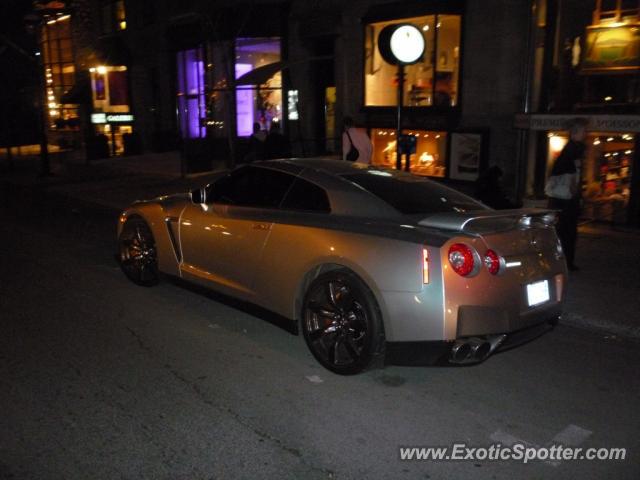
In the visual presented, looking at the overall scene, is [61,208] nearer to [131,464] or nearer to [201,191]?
[201,191]

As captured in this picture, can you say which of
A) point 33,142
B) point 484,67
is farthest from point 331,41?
point 33,142

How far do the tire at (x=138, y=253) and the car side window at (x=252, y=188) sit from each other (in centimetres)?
121

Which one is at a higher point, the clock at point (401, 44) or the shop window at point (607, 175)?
the clock at point (401, 44)

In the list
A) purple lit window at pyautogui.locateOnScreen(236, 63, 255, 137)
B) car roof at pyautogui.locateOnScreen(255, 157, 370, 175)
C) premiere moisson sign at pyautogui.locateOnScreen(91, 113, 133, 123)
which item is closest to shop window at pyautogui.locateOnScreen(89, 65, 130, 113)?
premiere moisson sign at pyautogui.locateOnScreen(91, 113, 133, 123)

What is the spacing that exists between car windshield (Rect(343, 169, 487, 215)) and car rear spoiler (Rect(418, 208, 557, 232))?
383mm

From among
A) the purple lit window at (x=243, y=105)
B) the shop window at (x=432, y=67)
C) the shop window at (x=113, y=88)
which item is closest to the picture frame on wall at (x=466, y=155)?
the shop window at (x=432, y=67)

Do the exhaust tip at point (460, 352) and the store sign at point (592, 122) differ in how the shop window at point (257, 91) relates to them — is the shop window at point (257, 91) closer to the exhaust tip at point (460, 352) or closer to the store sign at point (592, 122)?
the store sign at point (592, 122)

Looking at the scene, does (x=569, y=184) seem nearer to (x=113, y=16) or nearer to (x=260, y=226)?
(x=260, y=226)

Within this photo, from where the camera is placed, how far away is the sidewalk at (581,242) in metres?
6.02

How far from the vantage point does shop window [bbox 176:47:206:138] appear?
74.8 feet

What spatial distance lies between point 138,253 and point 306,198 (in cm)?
271

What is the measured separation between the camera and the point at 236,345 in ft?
17.5

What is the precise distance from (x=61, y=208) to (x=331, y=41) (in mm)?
8643

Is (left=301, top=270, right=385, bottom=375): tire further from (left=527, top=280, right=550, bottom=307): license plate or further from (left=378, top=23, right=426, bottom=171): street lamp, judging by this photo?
(left=378, top=23, right=426, bottom=171): street lamp
